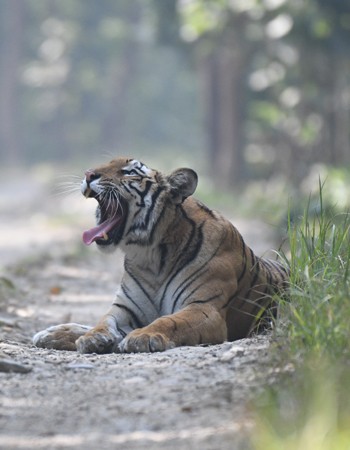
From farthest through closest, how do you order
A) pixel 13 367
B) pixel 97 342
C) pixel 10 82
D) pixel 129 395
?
pixel 10 82 < pixel 97 342 < pixel 13 367 < pixel 129 395

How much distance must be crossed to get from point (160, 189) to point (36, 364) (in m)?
1.48

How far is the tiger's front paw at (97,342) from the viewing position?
19.6 feet

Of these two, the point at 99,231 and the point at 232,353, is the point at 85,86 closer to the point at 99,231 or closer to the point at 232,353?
the point at 99,231

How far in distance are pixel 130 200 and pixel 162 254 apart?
1.19 feet

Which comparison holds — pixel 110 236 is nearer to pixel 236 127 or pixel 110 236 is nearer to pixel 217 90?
pixel 236 127

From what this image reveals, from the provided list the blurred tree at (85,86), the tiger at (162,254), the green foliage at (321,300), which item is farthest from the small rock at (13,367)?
the blurred tree at (85,86)

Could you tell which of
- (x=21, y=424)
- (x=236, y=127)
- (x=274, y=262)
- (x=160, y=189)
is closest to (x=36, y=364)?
(x=21, y=424)

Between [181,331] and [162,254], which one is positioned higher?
[162,254]

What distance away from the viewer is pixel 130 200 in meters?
6.37

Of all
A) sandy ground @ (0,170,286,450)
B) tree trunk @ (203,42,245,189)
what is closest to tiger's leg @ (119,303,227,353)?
sandy ground @ (0,170,286,450)

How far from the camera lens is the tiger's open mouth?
6.30m

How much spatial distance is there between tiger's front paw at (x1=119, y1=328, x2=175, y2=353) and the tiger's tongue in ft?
2.41

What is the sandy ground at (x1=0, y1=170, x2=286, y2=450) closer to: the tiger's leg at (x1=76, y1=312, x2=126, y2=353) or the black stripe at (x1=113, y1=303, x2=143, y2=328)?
the tiger's leg at (x1=76, y1=312, x2=126, y2=353)

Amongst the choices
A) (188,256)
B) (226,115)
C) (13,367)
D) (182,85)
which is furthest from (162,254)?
(182,85)
